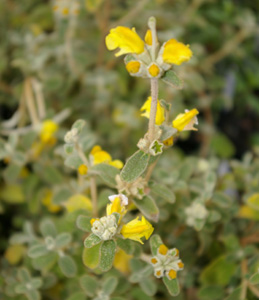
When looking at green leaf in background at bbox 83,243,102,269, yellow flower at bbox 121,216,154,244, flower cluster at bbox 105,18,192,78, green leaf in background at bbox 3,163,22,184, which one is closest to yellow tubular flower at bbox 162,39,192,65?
flower cluster at bbox 105,18,192,78

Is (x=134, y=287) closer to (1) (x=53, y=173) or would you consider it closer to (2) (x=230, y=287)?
(2) (x=230, y=287)

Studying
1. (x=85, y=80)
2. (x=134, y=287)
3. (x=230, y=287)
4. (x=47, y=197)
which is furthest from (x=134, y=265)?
(x=85, y=80)

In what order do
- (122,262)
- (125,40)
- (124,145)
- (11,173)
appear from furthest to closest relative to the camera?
1. (124,145)
2. (11,173)
3. (122,262)
4. (125,40)

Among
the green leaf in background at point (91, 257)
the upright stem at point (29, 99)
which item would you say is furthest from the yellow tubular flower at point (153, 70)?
the upright stem at point (29, 99)

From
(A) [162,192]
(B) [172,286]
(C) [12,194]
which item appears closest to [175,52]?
(A) [162,192]

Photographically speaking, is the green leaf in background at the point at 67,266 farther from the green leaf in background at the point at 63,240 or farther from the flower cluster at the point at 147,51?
the flower cluster at the point at 147,51

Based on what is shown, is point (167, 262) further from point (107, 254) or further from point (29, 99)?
point (29, 99)
